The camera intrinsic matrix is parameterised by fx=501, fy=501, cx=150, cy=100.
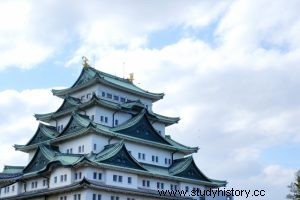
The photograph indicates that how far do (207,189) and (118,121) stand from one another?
531 inches

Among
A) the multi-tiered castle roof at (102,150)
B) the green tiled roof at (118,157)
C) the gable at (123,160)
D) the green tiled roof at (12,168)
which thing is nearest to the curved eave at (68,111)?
the multi-tiered castle roof at (102,150)

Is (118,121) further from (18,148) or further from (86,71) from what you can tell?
(18,148)

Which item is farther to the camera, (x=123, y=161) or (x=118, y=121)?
(x=118, y=121)

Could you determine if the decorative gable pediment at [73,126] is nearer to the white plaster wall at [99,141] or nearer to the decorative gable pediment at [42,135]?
the white plaster wall at [99,141]

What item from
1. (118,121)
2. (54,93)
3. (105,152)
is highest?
(54,93)

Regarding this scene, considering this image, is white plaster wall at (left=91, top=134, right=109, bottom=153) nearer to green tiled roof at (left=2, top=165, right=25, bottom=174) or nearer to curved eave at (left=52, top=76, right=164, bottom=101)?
curved eave at (left=52, top=76, right=164, bottom=101)

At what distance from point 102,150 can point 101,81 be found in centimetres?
981

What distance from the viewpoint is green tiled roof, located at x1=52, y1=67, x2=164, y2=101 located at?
198ft

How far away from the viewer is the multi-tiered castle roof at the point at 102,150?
49.8m

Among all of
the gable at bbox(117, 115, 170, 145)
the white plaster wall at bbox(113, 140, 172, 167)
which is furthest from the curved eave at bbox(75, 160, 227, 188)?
the gable at bbox(117, 115, 170, 145)

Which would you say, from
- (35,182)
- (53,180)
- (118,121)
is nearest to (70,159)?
(53,180)

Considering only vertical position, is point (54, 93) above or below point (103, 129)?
above

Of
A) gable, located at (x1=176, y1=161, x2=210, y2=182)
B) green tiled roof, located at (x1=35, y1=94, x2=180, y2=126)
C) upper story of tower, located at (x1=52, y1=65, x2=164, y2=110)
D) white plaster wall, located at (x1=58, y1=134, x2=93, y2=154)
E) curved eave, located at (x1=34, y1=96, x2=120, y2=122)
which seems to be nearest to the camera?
white plaster wall, located at (x1=58, y1=134, x2=93, y2=154)

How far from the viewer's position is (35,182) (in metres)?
54.9
